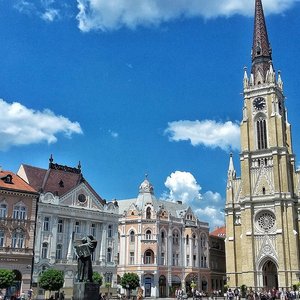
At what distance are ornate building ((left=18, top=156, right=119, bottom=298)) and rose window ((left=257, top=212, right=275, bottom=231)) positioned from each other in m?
25.9

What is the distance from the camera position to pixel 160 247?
83625 mm

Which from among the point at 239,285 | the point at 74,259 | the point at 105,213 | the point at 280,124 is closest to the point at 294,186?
the point at 280,124

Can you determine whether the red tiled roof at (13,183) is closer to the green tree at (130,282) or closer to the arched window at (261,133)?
the green tree at (130,282)

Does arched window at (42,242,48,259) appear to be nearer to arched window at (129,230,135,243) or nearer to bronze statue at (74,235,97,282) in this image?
arched window at (129,230,135,243)

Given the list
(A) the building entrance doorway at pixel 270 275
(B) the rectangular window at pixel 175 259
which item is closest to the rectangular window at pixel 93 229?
(B) the rectangular window at pixel 175 259

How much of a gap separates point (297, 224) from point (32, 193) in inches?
1749

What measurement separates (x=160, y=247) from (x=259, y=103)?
3234 centimetres

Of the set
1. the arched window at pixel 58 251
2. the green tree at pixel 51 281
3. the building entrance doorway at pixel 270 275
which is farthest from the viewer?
the building entrance doorway at pixel 270 275

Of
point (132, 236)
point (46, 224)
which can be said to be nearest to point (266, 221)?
point (132, 236)

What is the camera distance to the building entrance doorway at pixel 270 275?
258ft

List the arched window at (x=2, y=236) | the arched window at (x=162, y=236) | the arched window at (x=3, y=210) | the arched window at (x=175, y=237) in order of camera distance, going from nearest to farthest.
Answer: the arched window at (x=2, y=236)
the arched window at (x=3, y=210)
the arched window at (x=162, y=236)
the arched window at (x=175, y=237)

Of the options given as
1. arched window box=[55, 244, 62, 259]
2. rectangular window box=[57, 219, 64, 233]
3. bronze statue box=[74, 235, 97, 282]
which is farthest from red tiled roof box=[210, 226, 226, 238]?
bronze statue box=[74, 235, 97, 282]

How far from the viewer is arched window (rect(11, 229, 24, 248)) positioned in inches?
2250

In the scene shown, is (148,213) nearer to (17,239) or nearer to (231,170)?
(231,170)
